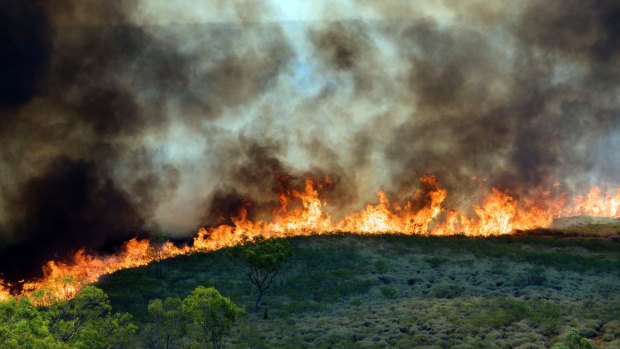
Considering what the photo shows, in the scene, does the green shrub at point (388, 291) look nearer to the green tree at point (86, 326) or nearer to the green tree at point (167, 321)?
the green tree at point (167, 321)

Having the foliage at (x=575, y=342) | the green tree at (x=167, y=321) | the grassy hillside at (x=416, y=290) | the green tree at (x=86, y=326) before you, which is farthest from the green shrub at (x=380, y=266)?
the green tree at (x=86, y=326)

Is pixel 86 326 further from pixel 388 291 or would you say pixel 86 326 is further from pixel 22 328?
pixel 388 291

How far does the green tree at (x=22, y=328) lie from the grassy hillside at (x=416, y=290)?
27.6m

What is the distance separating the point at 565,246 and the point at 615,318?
38080 millimetres

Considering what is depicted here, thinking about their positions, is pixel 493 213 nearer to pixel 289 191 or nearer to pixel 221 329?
pixel 289 191

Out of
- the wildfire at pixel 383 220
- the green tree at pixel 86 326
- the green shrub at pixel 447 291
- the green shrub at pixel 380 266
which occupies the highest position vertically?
the wildfire at pixel 383 220

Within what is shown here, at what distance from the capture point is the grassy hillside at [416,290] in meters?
61.0

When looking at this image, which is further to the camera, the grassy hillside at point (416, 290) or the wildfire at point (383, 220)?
the wildfire at point (383, 220)

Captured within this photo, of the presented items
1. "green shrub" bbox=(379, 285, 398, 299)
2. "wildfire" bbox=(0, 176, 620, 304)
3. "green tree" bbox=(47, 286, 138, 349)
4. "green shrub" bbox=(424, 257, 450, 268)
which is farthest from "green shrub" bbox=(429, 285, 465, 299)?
"green tree" bbox=(47, 286, 138, 349)

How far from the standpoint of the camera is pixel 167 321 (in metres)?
51.9

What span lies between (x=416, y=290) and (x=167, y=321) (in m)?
42.0

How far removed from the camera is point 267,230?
120 m

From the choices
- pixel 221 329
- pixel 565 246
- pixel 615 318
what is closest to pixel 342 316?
pixel 221 329

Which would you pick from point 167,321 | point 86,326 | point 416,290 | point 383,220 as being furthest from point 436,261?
point 86,326
